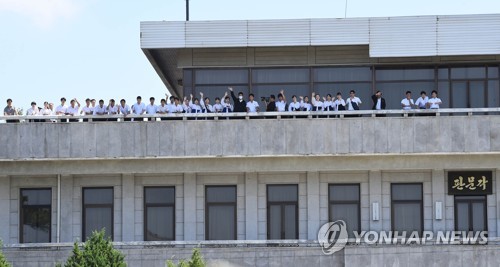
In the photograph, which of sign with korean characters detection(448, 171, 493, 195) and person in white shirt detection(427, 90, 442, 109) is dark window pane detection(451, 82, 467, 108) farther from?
sign with korean characters detection(448, 171, 493, 195)

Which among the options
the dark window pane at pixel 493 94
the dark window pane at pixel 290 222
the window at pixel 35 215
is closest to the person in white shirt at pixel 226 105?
the dark window pane at pixel 290 222

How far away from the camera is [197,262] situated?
3562cm

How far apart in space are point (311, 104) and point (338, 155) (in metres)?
2.59

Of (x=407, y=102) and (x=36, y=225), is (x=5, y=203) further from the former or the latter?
(x=407, y=102)

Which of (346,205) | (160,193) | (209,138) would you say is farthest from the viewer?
(160,193)

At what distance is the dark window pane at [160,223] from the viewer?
137 feet

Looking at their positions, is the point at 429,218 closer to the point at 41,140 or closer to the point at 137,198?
the point at 137,198

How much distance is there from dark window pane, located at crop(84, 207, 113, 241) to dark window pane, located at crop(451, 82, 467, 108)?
39.6ft

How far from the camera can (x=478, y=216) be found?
136 feet

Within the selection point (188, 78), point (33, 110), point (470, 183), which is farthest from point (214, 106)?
point (470, 183)

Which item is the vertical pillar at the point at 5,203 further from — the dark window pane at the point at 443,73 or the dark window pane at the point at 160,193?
the dark window pane at the point at 443,73

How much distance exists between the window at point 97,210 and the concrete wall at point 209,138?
227 cm

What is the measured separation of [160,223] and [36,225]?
4.03m

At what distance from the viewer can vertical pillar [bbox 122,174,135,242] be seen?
4141 centimetres
